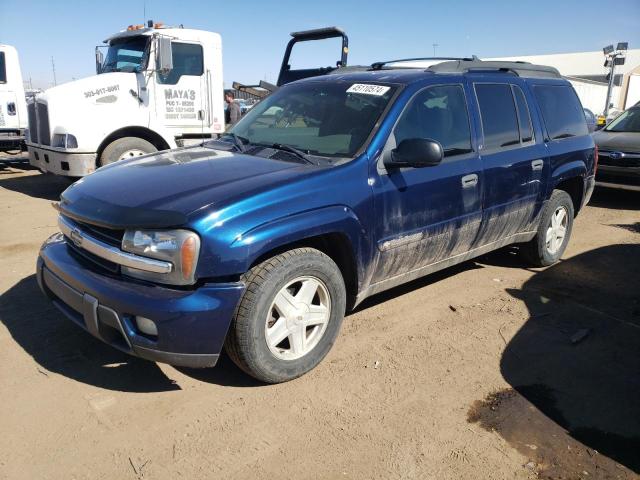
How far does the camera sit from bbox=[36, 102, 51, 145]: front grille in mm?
8219

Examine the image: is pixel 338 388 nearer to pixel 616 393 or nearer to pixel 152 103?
pixel 616 393

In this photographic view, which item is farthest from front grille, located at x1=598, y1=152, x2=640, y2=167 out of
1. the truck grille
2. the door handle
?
→ the truck grille

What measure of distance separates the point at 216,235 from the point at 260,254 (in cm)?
Result: 27

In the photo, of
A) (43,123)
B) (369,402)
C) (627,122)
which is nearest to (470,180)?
(369,402)

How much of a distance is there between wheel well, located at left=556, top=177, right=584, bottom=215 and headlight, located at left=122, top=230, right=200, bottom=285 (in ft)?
13.8

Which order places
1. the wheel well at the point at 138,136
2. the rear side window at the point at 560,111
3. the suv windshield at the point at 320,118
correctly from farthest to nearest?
1. the wheel well at the point at 138,136
2. the rear side window at the point at 560,111
3. the suv windshield at the point at 320,118

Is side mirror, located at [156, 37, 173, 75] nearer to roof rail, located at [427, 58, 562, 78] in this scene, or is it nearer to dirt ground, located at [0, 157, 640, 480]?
dirt ground, located at [0, 157, 640, 480]

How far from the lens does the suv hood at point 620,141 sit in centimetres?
873

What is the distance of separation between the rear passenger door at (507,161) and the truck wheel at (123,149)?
5620 mm

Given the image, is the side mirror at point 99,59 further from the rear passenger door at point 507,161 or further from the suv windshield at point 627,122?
the suv windshield at point 627,122

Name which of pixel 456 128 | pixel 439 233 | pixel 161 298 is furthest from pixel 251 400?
pixel 456 128

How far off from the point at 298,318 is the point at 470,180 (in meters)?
1.83

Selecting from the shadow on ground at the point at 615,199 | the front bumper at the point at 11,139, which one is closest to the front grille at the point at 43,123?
the front bumper at the point at 11,139

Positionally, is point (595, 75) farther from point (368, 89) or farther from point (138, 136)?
point (368, 89)
